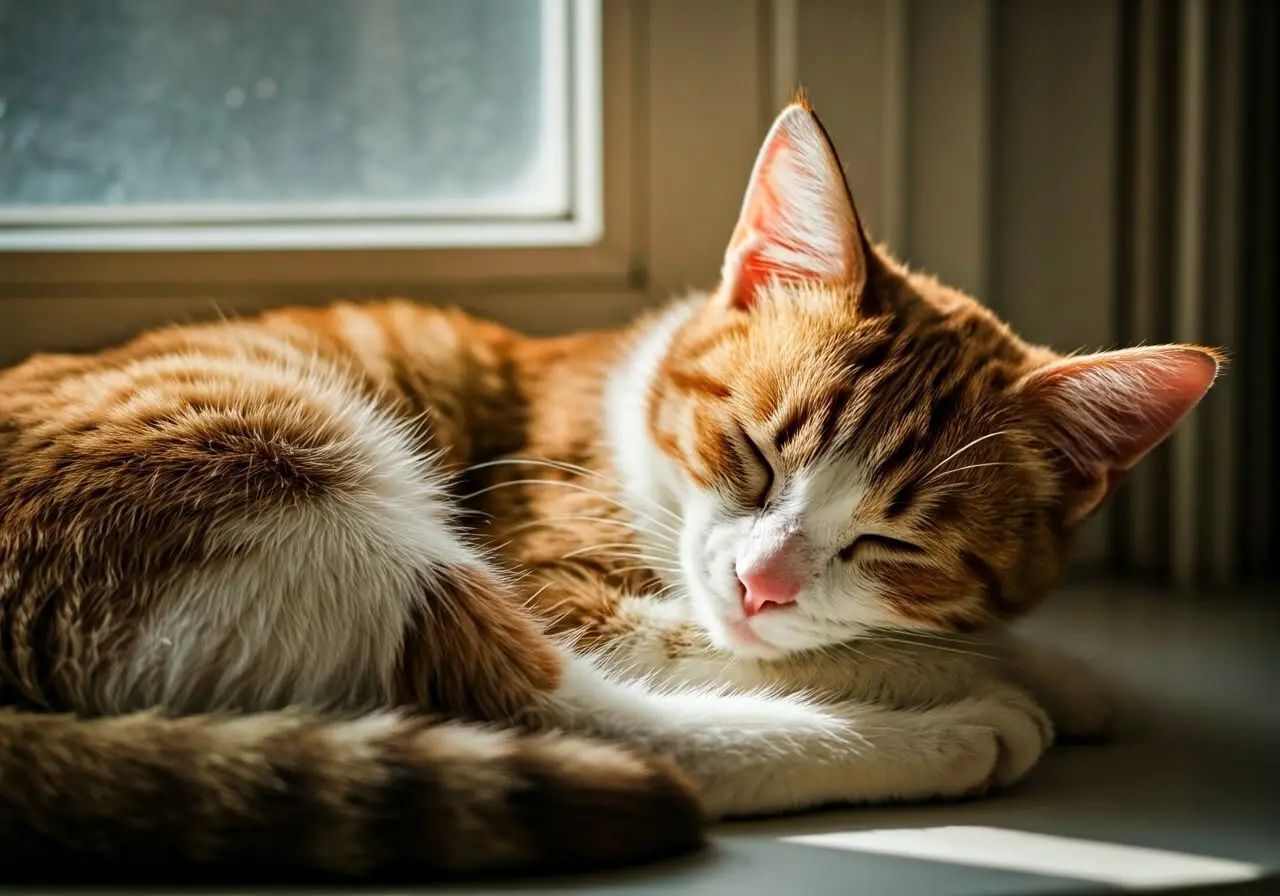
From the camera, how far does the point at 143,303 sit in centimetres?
153

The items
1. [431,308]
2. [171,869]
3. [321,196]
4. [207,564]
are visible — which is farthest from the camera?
[321,196]

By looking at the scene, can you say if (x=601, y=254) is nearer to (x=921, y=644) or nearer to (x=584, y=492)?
(x=584, y=492)

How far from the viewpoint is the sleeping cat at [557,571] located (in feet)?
2.68

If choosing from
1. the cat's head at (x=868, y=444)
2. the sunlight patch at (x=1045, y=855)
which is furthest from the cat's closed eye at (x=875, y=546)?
the sunlight patch at (x=1045, y=855)

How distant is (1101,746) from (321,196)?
3.73 feet

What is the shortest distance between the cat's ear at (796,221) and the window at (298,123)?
0.38 m

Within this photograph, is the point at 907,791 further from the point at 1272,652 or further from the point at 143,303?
the point at 143,303

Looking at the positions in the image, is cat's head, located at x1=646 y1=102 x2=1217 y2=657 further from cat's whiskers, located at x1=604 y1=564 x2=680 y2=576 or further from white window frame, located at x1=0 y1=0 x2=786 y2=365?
white window frame, located at x1=0 y1=0 x2=786 y2=365

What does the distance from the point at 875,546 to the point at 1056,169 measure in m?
0.79

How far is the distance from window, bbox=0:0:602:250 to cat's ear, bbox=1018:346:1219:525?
26.7 inches

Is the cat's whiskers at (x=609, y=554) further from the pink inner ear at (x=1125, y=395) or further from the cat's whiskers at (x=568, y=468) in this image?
the pink inner ear at (x=1125, y=395)

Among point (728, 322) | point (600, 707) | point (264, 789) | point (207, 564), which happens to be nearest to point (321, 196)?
point (728, 322)

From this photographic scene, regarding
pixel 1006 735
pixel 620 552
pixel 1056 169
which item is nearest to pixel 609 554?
pixel 620 552

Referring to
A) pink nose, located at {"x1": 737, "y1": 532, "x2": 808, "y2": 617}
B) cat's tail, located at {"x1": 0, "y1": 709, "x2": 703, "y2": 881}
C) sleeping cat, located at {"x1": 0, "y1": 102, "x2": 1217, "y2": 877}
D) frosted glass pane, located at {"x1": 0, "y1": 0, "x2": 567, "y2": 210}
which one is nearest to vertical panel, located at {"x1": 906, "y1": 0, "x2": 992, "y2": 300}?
sleeping cat, located at {"x1": 0, "y1": 102, "x2": 1217, "y2": 877}
